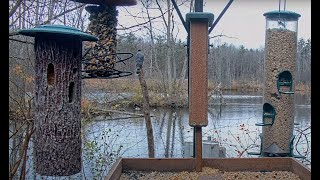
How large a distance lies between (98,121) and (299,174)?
4.30m

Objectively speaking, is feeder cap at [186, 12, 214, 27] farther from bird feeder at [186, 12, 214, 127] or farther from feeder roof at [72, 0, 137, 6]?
feeder roof at [72, 0, 137, 6]

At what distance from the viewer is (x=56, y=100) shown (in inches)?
81.4

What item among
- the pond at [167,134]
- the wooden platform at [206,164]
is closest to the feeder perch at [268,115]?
the wooden platform at [206,164]

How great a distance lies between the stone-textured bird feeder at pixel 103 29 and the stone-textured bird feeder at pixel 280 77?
949 millimetres

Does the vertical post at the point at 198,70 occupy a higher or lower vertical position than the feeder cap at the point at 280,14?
lower

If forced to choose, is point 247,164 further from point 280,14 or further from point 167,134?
point 167,134

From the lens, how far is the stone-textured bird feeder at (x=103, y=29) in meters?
2.44

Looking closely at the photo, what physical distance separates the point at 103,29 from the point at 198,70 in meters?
0.92

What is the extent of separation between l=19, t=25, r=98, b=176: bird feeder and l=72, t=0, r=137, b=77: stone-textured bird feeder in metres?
0.33

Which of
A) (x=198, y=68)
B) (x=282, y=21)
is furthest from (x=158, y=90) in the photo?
(x=198, y=68)

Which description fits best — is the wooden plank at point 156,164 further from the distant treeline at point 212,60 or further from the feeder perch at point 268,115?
the distant treeline at point 212,60

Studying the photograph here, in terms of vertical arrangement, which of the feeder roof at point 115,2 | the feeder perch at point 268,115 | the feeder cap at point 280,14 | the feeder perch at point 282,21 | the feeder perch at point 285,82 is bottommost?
the feeder perch at point 268,115

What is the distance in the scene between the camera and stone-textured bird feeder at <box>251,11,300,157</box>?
8.07ft

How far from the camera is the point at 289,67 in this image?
97.7 inches
